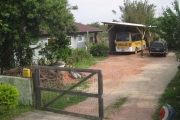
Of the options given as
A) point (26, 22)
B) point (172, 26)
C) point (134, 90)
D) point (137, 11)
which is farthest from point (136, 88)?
point (137, 11)

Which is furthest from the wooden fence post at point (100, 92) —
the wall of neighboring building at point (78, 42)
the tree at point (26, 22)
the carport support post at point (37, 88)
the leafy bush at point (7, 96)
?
the wall of neighboring building at point (78, 42)

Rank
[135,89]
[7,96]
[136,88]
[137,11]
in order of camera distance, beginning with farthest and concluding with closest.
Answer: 1. [137,11]
2. [136,88]
3. [135,89]
4. [7,96]

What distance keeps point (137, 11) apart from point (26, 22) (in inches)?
1231

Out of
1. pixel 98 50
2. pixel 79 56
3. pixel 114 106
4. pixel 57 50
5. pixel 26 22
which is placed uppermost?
pixel 26 22

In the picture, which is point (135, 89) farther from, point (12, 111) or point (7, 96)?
point (7, 96)

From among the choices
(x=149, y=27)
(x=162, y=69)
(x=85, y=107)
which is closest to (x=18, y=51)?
(x=85, y=107)

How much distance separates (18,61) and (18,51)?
0.54 meters

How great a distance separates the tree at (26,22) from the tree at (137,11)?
28.7m

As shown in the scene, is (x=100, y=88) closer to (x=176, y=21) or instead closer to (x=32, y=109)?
(x=32, y=109)

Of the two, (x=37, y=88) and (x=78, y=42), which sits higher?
(x=78, y=42)

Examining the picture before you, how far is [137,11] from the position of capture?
40.3 meters

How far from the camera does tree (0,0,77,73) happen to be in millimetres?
10712

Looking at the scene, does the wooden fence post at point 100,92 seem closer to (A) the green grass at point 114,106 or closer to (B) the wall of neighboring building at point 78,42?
(A) the green grass at point 114,106

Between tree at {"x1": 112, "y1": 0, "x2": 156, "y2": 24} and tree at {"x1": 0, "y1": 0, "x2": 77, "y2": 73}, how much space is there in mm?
28695
